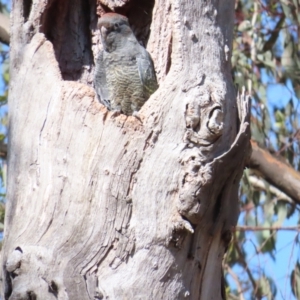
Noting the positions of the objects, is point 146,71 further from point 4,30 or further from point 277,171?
point 4,30

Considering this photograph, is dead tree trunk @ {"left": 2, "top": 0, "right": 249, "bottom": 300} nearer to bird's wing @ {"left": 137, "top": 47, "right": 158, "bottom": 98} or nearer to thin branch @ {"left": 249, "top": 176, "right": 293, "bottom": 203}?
bird's wing @ {"left": 137, "top": 47, "right": 158, "bottom": 98}

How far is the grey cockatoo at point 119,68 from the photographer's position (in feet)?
10.0

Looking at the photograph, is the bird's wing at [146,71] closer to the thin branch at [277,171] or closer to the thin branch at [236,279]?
the thin branch at [277,171]

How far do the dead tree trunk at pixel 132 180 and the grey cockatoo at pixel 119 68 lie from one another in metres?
0.45

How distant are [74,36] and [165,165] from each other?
41.0 inches

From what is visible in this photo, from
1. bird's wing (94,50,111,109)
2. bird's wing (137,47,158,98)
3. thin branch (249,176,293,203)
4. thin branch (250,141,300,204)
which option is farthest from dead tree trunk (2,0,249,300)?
thin branch (249,176,293,203)

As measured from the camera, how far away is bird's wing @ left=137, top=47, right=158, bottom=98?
9.63 ft

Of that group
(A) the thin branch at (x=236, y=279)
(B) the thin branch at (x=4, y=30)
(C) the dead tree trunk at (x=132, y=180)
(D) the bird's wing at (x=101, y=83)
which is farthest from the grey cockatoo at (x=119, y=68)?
(A) the thin branch at (x=236, y=279)

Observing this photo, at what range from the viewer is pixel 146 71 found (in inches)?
115

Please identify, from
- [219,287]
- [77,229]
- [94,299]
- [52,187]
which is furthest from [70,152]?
[219,287]

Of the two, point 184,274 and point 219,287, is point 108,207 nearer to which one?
point 184,274

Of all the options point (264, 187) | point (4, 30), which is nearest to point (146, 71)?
point (4, 30)

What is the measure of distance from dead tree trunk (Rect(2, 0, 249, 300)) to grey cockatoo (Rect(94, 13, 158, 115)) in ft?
1.49

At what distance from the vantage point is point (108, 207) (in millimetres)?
2381
